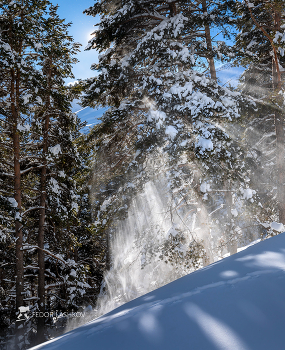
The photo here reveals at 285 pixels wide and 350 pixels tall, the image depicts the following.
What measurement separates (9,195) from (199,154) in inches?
272

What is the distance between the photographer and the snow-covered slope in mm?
1249

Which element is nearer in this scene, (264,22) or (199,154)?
(199,154)

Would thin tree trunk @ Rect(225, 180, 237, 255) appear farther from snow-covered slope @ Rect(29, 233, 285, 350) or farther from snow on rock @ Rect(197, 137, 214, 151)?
snow-covered slope @ Rect(29, 233, 285, 350)

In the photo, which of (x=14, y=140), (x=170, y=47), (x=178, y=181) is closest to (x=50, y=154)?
(x=14, y=140)

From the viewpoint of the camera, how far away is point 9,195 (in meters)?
8.30

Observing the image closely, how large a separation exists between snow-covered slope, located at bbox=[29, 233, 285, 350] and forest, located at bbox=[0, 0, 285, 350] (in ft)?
13.7

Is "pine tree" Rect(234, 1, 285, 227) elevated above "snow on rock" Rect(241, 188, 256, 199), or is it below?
above

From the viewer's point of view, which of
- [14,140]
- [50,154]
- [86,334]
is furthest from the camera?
[50,154]

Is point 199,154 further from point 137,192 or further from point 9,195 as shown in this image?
point 9,195

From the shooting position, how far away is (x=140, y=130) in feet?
27.5

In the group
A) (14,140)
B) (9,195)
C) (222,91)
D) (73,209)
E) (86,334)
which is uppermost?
(14,140)

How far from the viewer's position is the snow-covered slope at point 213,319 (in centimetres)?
125

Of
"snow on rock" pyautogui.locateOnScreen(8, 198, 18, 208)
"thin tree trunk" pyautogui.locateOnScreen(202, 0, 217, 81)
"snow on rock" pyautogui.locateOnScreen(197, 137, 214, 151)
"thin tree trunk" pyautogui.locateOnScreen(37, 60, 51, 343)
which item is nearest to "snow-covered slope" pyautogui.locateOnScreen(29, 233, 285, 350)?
"snow on rock" pyautogui.locateOnScreen(197, 137, 214, 151)

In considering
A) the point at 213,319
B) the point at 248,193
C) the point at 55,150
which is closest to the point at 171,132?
the point at 248,193
